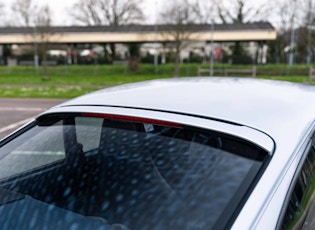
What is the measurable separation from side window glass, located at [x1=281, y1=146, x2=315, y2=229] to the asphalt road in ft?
21.3

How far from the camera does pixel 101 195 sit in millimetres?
1492

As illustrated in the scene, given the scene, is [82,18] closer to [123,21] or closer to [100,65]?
[123,21]

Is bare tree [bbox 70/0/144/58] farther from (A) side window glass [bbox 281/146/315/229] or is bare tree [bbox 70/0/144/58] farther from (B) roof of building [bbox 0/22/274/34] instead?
(A) side window glass [bbox 281/146/315/229]

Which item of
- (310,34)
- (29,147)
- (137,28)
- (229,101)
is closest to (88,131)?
(29,147)

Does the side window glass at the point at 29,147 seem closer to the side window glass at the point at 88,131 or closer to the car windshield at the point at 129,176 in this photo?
the car windshield at the point at 129,176

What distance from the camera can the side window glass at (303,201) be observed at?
4.14ft

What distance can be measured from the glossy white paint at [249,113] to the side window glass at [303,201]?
0.08 metres

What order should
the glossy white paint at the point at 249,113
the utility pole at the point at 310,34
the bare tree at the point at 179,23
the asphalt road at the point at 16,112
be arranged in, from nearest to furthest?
the glossy white paint at the point at 249,113, the asphalt road at the point at 16,112, the bare tree at the point at 179,23, the utility pole at the point at 310,34

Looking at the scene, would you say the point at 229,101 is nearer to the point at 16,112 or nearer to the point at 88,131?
the point at 88,131

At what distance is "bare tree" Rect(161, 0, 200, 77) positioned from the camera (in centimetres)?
2847

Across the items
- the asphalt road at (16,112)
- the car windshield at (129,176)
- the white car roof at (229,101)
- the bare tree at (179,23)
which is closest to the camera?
the car windshield at (129,176)

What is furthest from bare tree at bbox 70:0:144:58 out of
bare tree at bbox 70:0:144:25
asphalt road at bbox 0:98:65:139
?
asphalt road at bbox 0:98:65:139

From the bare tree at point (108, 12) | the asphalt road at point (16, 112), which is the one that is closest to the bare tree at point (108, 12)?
the bare tree at point (108, 12)

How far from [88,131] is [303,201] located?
3.57 feet
